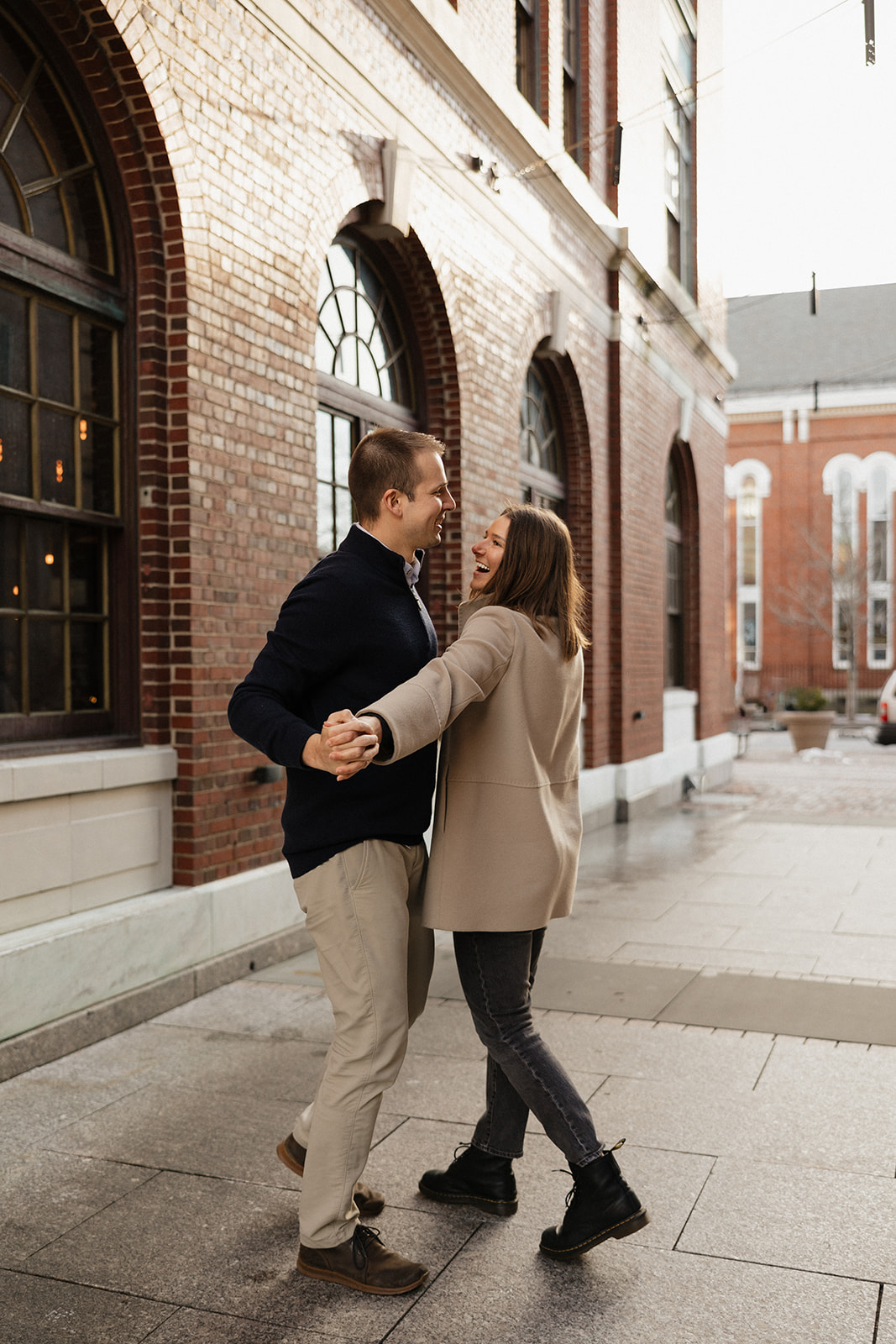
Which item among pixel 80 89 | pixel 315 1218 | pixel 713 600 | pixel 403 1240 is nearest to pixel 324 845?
pixel 315 1218

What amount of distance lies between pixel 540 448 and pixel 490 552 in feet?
28.6

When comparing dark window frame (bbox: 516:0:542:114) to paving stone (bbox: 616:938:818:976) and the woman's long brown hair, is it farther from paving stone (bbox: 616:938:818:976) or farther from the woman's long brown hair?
the woman's long brown hair

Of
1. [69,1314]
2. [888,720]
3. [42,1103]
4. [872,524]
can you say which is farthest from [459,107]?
[872,524]

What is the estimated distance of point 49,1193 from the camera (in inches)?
139

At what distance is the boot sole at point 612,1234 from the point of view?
3084 mm

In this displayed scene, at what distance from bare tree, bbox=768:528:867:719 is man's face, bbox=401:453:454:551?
3987 cm

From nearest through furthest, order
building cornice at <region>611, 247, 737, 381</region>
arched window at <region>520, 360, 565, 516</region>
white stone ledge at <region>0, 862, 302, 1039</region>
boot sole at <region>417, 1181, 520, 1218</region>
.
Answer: boot sole at <region>417, 1181, 520, 1218</region>, white stone ledge at <region>0, 862, 302, 1039</region>, arched window at <region>520, 360, 565, 516</region>, building cornice at <region>611, 247, 737, 381</region>

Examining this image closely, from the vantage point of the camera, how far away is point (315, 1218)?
2.96 m

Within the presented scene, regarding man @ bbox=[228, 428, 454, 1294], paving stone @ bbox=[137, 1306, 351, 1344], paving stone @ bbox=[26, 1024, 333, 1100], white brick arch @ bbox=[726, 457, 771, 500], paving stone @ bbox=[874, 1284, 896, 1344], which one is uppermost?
white brick arch @ bbox=[726, 457, 771, 500]

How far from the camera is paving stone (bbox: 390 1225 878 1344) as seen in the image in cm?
279

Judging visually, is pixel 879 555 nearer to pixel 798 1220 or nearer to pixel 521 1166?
pixel 521 1166

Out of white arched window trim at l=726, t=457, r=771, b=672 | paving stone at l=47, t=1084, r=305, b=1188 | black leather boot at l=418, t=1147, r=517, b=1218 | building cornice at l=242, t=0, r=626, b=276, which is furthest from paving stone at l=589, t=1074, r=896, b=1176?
white arched window trim at l=726, t=457, r=771, b=672

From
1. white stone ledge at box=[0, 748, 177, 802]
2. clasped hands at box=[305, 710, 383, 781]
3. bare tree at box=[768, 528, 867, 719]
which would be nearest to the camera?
clasped hands at box=[305, 710, 383, 781]

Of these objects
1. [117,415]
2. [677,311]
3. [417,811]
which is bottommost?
[417,811]
